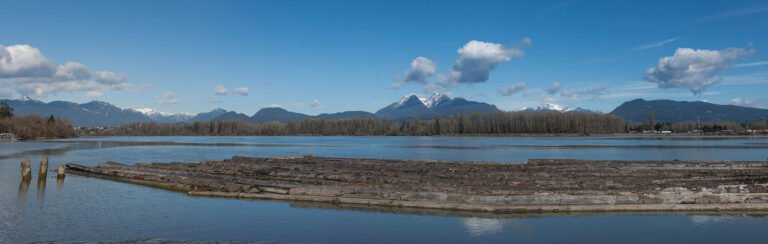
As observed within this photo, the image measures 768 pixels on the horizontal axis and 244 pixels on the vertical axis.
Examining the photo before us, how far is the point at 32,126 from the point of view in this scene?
406 ft

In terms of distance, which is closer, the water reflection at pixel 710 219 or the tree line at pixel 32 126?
→ the water reflection at pixel 710 219

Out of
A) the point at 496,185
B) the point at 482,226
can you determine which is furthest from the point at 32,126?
the point at 482,226

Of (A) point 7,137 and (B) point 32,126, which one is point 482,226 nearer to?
(A) point 7,137

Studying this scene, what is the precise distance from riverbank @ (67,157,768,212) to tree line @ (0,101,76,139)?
105m

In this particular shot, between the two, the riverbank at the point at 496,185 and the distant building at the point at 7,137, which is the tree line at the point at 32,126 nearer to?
the distant building at the point at 7,137

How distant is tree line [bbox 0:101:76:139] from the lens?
383 ft

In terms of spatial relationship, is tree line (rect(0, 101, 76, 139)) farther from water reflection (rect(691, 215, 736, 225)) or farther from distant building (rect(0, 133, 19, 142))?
water reflection (rect(691, 215, 736, 225))

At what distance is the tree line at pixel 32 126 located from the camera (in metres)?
117

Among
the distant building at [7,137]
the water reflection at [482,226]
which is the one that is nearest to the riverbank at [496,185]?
the water reflection at [482,226]

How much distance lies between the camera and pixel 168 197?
21906 mm

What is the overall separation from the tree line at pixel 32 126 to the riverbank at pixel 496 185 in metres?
105

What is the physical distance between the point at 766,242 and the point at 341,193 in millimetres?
13059

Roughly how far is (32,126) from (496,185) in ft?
441

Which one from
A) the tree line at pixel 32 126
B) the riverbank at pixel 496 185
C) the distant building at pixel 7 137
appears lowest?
the riverbank at pixel 496 185
